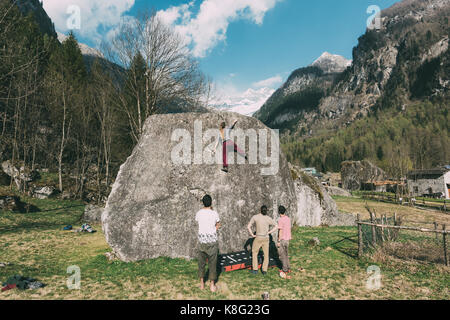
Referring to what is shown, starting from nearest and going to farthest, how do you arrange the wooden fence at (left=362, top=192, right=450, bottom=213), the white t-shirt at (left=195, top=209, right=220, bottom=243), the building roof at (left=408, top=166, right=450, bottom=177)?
Result: the white t-shirt at (left=195, top=209, right=220, bottom=243) → the wooden fence at (left=362, top=192, right=450, bottom=213) → the building roof at (left=408, top=166, right=450, bottom=177)

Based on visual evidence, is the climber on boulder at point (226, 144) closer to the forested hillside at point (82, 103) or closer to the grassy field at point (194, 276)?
the grassy field at point (194, 276)

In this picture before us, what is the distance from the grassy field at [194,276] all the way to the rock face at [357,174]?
2503 inches

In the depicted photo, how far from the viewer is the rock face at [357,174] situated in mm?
65562

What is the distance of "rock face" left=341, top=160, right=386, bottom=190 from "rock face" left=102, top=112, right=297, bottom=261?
65.2 meters

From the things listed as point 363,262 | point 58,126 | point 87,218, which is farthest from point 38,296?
point 58,126

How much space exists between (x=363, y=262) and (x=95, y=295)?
8.90 metres

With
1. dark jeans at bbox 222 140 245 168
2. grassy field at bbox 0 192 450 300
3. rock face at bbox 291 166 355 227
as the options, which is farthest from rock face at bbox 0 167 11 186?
rock face at bbox 291 166 355 227

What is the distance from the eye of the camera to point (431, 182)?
51938 mm

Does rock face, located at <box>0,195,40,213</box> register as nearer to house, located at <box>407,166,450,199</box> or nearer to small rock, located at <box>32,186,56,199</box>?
small rock, located at <box>32,186,56,199</box>

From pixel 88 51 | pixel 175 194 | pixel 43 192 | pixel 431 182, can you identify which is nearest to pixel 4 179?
pixel 43 192

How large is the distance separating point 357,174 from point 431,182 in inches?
647

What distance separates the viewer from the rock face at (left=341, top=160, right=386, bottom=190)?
215 ft

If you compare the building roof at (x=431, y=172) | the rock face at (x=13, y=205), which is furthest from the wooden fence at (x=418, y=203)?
the rock face at (x=13, y=205)
